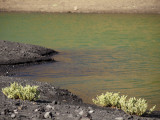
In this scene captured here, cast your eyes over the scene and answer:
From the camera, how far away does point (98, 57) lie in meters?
16.8

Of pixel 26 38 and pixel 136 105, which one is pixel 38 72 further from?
pixel 26 38

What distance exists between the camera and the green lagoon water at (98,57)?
11.8 meters

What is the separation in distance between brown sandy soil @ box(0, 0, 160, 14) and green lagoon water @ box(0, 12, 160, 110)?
11.0 m

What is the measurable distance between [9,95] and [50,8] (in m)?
37.4

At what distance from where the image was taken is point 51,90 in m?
9.73

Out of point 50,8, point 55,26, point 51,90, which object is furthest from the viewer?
point 50,8

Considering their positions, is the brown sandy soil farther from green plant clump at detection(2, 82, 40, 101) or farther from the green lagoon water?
green plant clump at detection(2, 82, 40, 101)

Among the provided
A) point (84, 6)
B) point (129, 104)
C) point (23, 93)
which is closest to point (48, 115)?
point (23, 93)

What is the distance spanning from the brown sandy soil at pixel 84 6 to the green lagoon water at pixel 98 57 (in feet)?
36.2

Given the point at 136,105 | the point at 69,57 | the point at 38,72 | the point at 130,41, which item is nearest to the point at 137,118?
the point at 136,105

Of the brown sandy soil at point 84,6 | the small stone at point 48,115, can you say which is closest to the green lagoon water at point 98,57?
the small stone at point 48,115

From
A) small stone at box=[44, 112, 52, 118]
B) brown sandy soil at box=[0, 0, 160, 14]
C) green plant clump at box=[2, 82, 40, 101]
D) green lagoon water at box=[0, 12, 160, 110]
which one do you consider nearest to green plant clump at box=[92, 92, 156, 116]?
green plant clump at box=[2, 82, 40, 101]

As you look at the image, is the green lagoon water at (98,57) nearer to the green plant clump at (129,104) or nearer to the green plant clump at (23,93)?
the green plant clump at (129,104)

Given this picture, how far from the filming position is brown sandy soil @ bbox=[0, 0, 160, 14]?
42.0 meters
